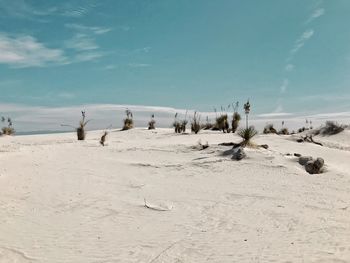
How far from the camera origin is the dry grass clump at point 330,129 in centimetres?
2750

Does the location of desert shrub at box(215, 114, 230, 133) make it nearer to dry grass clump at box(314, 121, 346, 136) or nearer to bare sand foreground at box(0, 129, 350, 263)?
dry grass clump at box(314, 121, 346, 136)

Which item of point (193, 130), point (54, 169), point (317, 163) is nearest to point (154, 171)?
point (54, 169)

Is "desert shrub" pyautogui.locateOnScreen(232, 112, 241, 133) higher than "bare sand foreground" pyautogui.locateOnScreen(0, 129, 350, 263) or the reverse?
higher

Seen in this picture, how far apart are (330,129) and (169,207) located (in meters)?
20.4

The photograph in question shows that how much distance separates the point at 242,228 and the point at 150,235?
1844 mm

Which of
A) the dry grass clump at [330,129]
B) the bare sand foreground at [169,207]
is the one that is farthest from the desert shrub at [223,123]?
the bare sand foreground at [169,207]

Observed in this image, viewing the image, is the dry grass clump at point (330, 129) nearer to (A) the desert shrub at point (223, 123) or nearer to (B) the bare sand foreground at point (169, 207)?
(A) the desert shrub at point (223, 123)

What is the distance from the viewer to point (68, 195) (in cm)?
1148

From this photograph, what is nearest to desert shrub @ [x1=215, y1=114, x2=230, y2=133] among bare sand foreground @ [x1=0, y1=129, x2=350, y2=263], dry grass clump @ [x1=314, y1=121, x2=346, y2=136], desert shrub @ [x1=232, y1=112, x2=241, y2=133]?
desert shrub @ [x1=232, y1=112, x2=241, y2=133]

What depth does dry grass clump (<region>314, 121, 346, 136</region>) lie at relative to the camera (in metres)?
27.5

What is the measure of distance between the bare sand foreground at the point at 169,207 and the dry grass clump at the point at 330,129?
10169mm

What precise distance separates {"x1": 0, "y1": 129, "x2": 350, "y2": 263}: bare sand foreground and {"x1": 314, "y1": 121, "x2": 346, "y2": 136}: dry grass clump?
1017 centimetres

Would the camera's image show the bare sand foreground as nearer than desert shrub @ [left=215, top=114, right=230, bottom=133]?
Yes

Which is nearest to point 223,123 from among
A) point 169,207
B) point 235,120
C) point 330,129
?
point 235,120
